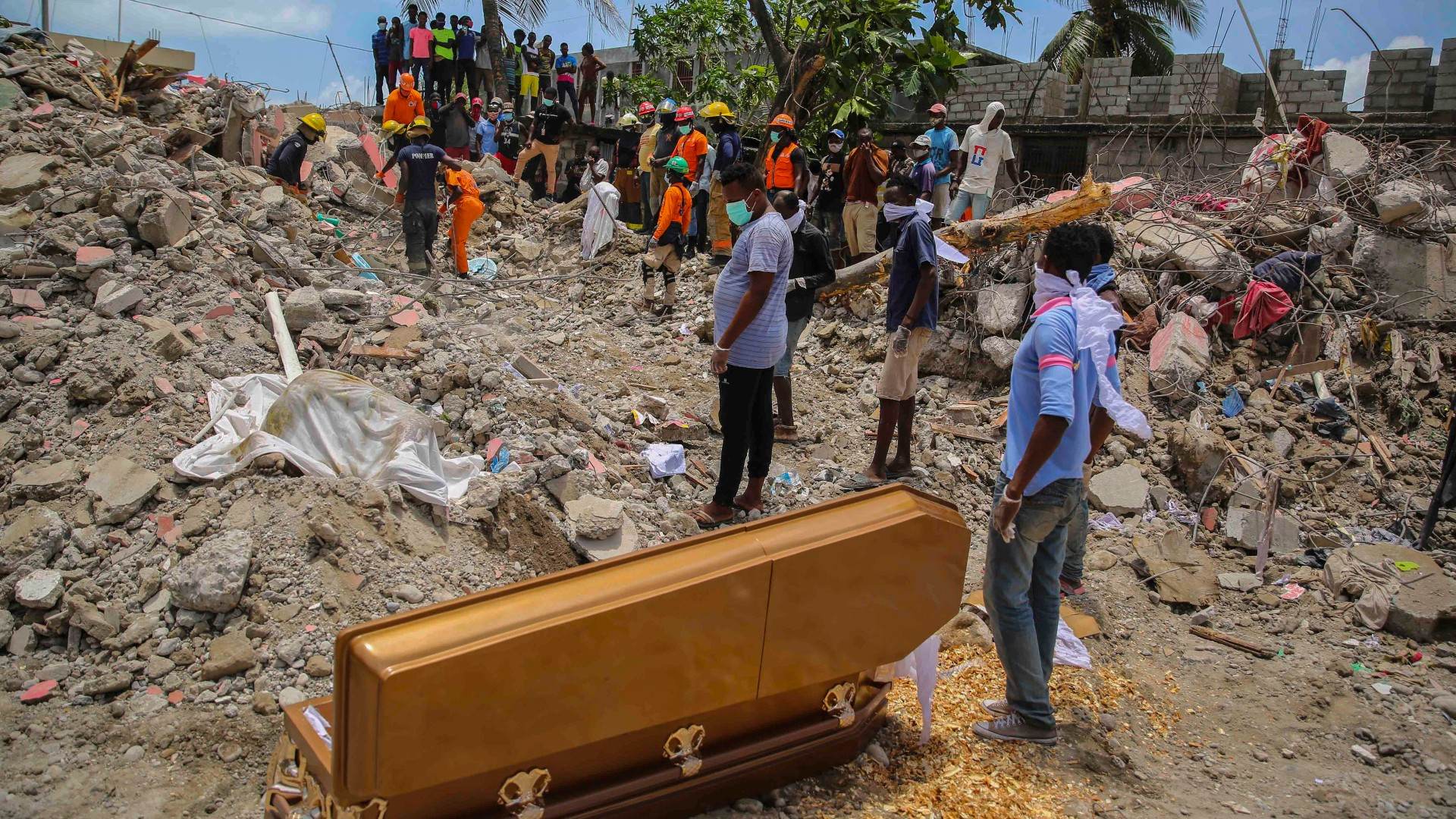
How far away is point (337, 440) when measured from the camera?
4664mm

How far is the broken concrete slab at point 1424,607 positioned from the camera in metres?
4.23

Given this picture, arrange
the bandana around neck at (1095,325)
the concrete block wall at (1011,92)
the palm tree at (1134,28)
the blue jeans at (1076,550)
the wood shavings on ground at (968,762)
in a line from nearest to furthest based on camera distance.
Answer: the wood shavings on ground at (968,762)
the bandana around neck at (1095,325)
the blue jeans at (1076,550)
the concrete block wall at (1011,92)
the palm tree at (1134,28)

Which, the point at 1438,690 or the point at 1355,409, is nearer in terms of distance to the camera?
the point at 1438,690

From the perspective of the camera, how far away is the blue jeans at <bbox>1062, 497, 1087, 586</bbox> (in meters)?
4.29

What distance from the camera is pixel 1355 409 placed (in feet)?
20.5

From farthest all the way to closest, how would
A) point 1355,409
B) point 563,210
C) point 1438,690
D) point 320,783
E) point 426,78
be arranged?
1. point 426,78
2. point 563,210
3. point 1355,409
4. point 1438,690
5. point 320,783

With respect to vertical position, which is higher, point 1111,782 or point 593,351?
point 593,351

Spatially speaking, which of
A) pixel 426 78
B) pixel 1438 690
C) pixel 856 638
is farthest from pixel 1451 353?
pixel 426 78

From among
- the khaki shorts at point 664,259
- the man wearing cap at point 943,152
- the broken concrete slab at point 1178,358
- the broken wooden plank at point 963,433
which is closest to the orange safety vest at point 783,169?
the khaki shorts at point 664,259

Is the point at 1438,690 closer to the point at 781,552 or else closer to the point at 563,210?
the point at 781,552

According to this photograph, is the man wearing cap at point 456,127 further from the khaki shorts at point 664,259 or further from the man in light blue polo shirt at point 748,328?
the man in light blue polo shirt at point 748,328

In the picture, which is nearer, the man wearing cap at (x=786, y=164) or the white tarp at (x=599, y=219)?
the man wearing cap at (x=786, y=164)

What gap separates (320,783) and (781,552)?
1.26 meters

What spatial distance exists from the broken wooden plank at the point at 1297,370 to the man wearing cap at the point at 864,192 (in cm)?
383
